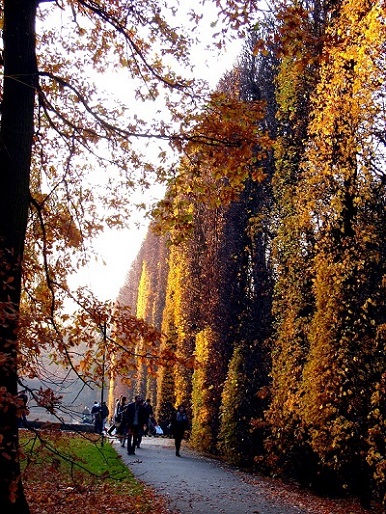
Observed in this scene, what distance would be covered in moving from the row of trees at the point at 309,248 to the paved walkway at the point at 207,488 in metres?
1.22

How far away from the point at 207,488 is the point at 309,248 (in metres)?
5.55

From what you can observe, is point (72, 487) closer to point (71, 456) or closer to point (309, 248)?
point (71, 456)

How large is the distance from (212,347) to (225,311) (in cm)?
167

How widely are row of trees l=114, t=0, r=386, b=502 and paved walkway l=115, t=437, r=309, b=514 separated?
4.00 feet

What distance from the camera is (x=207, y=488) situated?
13000 millimetres

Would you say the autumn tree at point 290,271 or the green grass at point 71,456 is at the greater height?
the autumn tree at point 290,271

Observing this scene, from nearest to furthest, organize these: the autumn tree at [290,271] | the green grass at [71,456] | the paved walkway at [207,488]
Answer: the green grass at [71,456], the paved walkway at [207,488], the autumn tree at [290,271]

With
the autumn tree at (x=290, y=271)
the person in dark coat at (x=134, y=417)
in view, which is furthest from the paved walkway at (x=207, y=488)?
the autumn tree at (x=290, y=271)

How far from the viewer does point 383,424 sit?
11.7 meters

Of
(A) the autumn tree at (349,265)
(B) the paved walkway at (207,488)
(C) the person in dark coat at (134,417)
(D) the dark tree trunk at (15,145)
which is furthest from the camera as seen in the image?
(C) the person in dark coat at (134,417)

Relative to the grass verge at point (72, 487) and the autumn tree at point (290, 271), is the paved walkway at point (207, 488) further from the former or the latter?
the autumn tree at point (290, 271)

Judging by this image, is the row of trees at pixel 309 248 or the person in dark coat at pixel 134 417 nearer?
the row of trees at pixel 309 248

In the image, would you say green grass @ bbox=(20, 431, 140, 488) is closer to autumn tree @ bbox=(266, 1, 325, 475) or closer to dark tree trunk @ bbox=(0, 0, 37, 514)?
dark tree trunk @ bbox=(0, 0, 37, 514)

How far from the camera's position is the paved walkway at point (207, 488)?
10.9 metres
